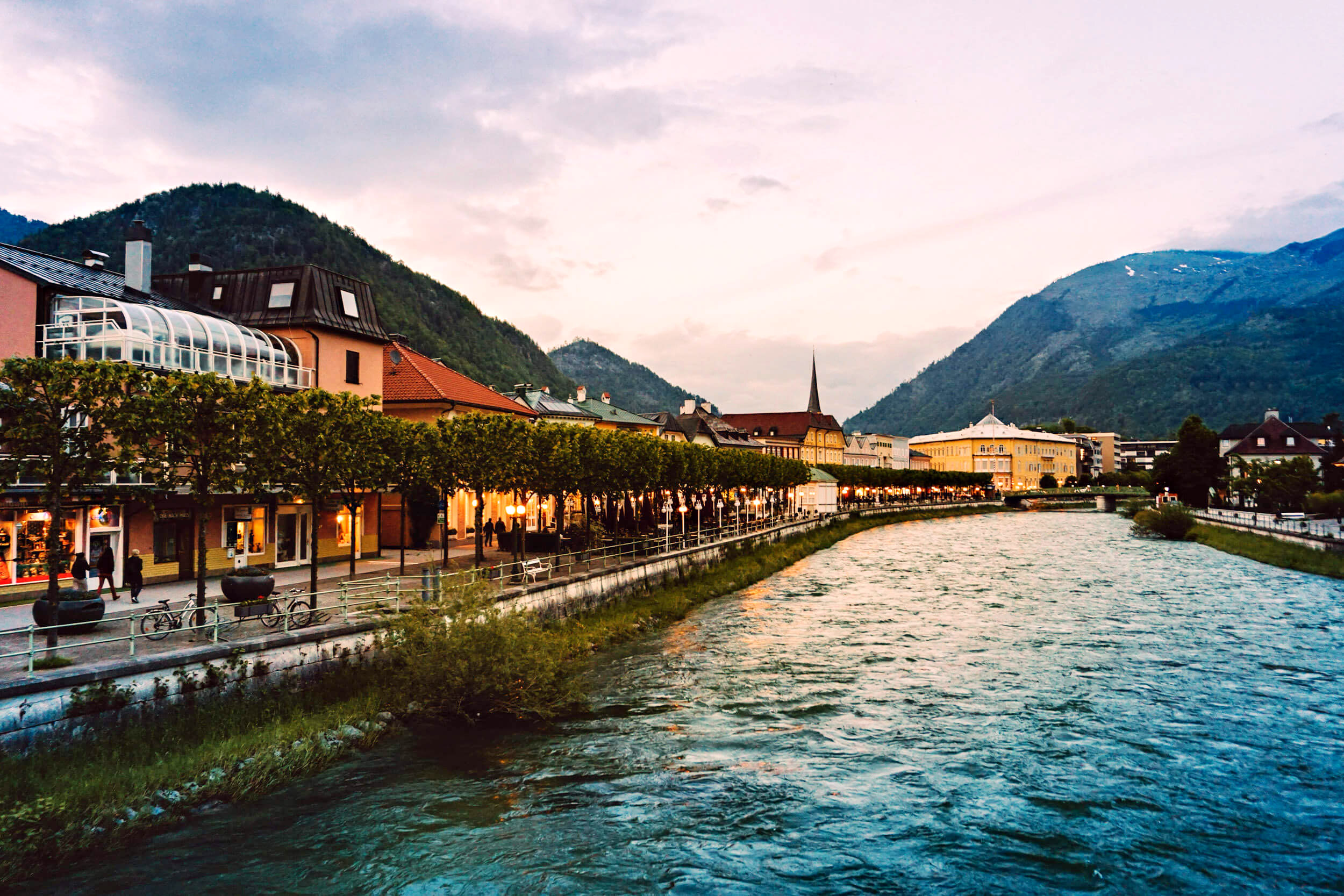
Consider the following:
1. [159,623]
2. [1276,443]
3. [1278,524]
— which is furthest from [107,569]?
[1276,443]

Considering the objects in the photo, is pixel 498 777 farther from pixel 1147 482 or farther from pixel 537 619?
pixel 1147 482

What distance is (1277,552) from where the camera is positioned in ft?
179

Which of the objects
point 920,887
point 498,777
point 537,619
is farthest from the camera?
point 537,619

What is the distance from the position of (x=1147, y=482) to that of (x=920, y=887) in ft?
446

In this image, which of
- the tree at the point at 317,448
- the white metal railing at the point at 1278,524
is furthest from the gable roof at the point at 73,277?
the white metal railing at the point at 1278,524

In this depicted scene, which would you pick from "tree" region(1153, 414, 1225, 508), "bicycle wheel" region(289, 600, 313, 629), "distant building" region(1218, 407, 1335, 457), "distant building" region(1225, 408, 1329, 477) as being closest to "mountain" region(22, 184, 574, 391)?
"tree" region(1153, 414, 1225, 508)

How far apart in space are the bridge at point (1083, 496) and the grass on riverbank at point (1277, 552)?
245 feet

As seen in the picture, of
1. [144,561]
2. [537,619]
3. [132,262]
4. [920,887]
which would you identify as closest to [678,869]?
[920,887]

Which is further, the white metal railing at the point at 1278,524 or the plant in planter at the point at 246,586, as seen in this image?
the white metal railing at the point at 1278,524

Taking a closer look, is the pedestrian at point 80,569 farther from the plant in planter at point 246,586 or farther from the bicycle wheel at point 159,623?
the bicycle wheel at point 159,623

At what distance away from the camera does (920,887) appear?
496 inches

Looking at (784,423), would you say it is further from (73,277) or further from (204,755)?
(204,755)

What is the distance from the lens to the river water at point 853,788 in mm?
12789

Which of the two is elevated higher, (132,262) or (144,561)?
(132,262)
